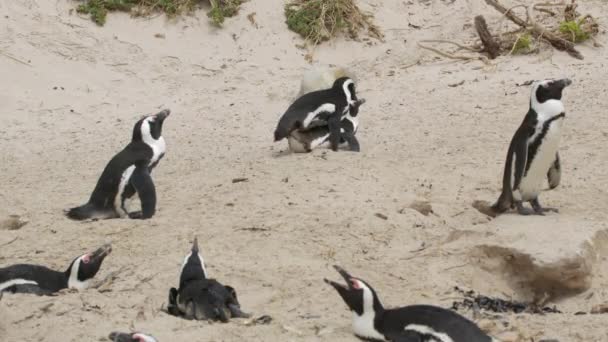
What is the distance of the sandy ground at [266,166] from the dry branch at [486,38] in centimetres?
23

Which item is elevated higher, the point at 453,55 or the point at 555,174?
the point at 453,55

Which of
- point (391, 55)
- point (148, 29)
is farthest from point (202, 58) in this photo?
point (391, 55)

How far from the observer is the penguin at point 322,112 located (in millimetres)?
8008

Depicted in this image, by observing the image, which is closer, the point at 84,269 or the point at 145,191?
the point at 84,269

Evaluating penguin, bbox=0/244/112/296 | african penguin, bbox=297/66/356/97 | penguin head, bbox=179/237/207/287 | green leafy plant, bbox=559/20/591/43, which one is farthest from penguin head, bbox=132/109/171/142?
green leafy plant, bbox=559/20/591/43

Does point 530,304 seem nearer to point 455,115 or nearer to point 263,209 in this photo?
point 263,209

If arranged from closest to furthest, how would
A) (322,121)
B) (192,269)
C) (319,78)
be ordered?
(192,269) < (322,121) < (319,78)

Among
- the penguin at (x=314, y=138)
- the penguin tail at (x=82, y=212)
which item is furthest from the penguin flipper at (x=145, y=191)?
the penguin at (x=314, y=138)

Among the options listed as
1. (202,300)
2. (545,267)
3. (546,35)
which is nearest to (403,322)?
(202,300)

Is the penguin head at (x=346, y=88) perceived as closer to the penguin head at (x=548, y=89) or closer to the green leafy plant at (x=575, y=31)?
the penguin head at (x=548, y=89)

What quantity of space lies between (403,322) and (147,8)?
7.52 metres

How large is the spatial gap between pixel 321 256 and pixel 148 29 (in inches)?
239

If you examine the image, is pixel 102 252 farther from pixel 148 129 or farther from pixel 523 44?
pixel 523 44

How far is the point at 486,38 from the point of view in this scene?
32.8ft
